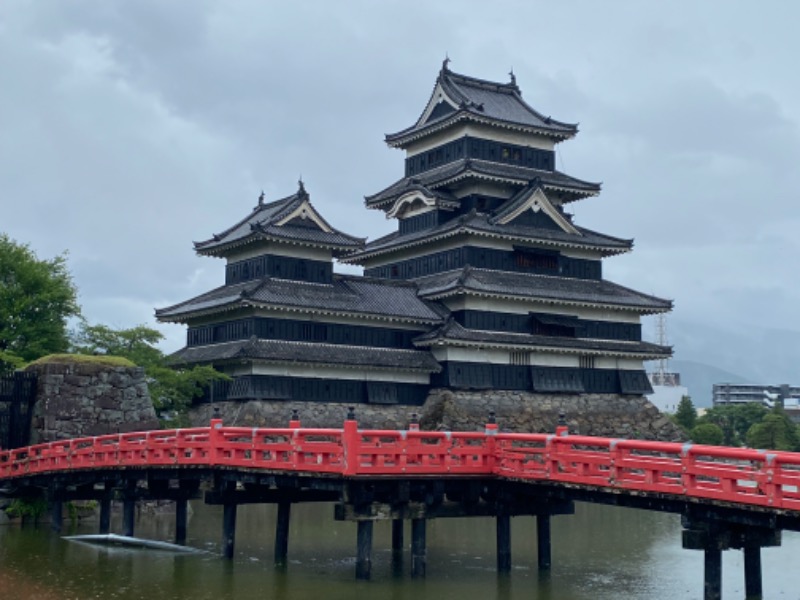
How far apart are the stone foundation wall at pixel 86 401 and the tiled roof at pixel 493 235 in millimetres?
21491

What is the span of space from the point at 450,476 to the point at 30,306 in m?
29.9

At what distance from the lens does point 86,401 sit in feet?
127

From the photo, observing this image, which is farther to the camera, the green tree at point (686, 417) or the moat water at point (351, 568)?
the green tree at point (686, 417)

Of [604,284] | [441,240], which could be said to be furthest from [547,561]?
[604,284]

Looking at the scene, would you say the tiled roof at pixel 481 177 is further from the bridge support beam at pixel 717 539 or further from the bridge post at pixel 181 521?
the bridge support beam at pixel 717 539

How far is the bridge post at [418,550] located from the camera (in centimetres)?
2558

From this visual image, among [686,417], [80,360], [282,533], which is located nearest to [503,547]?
[282,533]

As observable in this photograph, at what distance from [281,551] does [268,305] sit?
2177cm

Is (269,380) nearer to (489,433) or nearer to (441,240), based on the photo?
(441,240)

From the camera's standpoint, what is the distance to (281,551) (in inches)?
1121

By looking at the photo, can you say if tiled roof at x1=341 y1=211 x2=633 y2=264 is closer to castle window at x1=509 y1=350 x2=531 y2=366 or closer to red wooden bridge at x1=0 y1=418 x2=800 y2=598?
castle window at x1=509 y1=350 x2=531 y2=366

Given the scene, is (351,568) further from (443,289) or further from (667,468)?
(443,289)

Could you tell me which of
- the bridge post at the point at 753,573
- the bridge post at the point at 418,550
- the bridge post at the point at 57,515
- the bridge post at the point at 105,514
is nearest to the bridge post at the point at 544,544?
the bridge post at the point at 418,550

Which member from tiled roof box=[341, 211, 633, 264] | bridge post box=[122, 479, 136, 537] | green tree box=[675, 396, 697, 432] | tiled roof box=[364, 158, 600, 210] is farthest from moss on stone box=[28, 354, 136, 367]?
green tree box=[675, 396, 697, 432]
